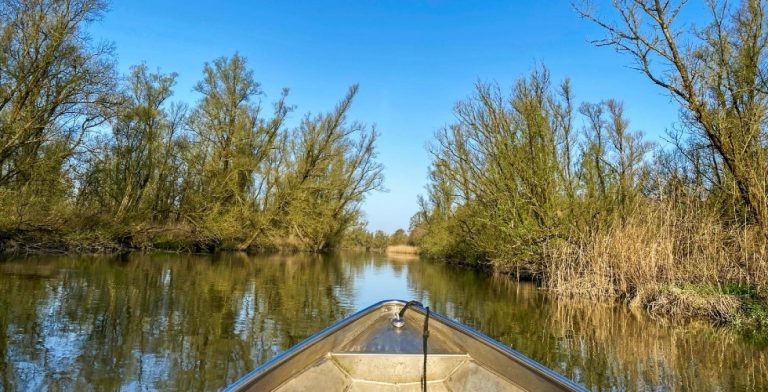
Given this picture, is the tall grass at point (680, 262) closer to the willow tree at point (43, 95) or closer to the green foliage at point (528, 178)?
the green foliage at point (528, 178)

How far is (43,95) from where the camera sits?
52.9ft

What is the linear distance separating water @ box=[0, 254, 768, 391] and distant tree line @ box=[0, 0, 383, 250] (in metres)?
5.74

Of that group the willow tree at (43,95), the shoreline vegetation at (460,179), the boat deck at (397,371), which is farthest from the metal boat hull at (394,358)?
the willow tree at (43,95)

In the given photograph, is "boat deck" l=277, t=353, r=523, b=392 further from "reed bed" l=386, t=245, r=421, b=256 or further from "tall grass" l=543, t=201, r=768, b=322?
"reed bed" l=386, t=245, r=421, b=256

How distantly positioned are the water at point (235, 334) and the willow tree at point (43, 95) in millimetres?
5061

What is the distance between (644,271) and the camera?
10945 mm

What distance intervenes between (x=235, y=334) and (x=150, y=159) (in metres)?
21.6

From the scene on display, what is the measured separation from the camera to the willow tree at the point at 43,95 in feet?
50.1

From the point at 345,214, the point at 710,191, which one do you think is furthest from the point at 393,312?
the point at 345,214

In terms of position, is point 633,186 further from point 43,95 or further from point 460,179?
point 43,95

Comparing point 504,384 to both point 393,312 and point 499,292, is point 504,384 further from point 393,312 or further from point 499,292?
point 499,292

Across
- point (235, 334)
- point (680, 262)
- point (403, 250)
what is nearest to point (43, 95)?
point (235, 334)

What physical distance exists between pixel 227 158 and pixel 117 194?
5706 millimetres

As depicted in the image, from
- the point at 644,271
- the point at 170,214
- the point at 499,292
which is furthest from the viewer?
the point at 170,214
